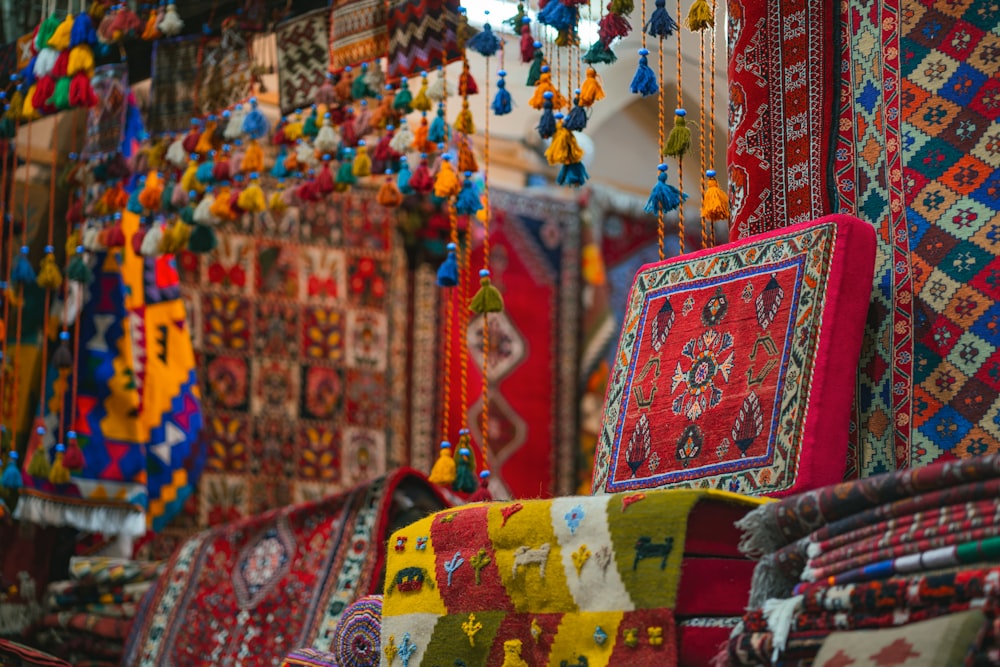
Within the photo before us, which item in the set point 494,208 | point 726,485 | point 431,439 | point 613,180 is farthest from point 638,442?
point 613,180

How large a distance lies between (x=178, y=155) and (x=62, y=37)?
0.58 meters

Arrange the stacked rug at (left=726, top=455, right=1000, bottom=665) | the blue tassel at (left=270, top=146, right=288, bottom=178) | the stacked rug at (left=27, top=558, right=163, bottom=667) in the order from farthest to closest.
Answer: the stacked rug at (left=27, top=558, right=163, bottom=667), the blue tassel at (left=270, top=146, right=288, bottom=178), the stacked rug at (left=726, top=455, right=1000, bottom=665)

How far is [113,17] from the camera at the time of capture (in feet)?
16.9

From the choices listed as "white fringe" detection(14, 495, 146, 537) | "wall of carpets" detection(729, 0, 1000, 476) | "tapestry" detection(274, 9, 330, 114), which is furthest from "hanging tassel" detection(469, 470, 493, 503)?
"white fringe" detection(14, 495, 146, 537)

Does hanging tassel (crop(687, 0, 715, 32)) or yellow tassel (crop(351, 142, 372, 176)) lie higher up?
hanging tassel (crop(687, 0, 715, 32))

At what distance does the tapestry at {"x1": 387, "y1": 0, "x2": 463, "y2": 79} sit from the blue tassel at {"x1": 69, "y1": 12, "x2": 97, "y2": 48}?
1.29 meters

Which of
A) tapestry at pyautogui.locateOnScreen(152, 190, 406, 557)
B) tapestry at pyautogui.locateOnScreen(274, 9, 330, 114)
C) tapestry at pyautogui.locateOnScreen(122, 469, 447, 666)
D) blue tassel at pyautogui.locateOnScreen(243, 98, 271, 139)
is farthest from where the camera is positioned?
tapestry at pyautogui.locateOnScreen(152, 190, 406, 557)

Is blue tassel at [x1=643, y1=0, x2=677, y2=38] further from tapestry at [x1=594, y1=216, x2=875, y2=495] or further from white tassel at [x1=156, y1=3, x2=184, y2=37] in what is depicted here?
white tassel at [x1=156, y1=3, x2=184, y2=37]

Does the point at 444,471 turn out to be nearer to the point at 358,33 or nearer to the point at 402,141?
the point at 402,141

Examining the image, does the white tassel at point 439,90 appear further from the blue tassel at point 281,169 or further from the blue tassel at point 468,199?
the blue tassel at point 281,169

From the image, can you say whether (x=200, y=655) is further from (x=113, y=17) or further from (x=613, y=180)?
(x=613, y=180)

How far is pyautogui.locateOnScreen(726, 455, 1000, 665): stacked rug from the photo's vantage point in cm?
195

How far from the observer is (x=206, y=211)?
203 inches

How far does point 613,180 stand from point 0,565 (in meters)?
4.40
